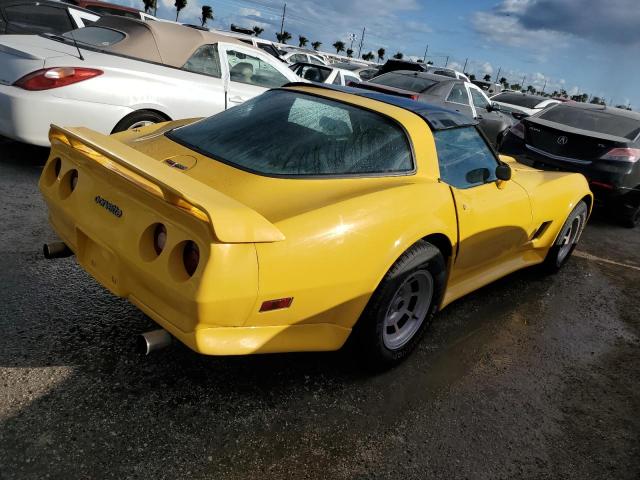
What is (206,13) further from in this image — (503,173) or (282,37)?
(503,173)

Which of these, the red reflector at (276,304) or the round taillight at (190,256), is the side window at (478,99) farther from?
the round taillight at (190,256)

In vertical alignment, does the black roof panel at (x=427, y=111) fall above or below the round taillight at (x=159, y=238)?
above

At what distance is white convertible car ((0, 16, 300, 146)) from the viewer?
4309 mm

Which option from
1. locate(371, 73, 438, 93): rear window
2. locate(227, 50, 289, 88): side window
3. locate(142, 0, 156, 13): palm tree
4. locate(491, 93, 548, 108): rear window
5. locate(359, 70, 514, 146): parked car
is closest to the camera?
locate(227, 50, 289, 88): side window

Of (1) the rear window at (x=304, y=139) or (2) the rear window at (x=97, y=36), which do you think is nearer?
(1) the rear window at (x=304, y=139)

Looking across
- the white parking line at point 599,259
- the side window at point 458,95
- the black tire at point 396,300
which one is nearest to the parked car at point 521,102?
the side window at point 458,95

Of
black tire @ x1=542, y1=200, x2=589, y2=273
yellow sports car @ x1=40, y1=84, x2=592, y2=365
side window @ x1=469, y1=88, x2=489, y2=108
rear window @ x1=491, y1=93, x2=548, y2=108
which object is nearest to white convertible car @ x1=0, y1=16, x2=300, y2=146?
yellow sports car @ x1=40, y1=84, x2=592, y2=365

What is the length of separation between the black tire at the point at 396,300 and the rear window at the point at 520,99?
1183cm

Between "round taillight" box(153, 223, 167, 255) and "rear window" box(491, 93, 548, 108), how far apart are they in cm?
1286

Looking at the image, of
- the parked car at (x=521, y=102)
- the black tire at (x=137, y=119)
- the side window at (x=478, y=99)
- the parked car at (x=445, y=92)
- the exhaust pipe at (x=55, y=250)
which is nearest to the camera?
the exhaust pipe at (x=55, y=250)

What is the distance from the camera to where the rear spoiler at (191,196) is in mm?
1746

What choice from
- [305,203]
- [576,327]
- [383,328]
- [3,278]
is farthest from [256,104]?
[576,327]

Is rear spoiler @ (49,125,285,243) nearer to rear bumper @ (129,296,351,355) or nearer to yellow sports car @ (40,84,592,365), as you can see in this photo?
yellow sports car @ (40,84,592,365)

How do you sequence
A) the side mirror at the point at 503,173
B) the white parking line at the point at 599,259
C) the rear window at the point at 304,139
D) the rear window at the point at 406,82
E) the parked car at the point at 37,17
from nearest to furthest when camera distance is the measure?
the rear window at the point at 304,139, the side mirror at the point at 503,173, the white parking line at the point at 599,259, the parked car at the point at 37,17, the rear window at the point at 406,82
